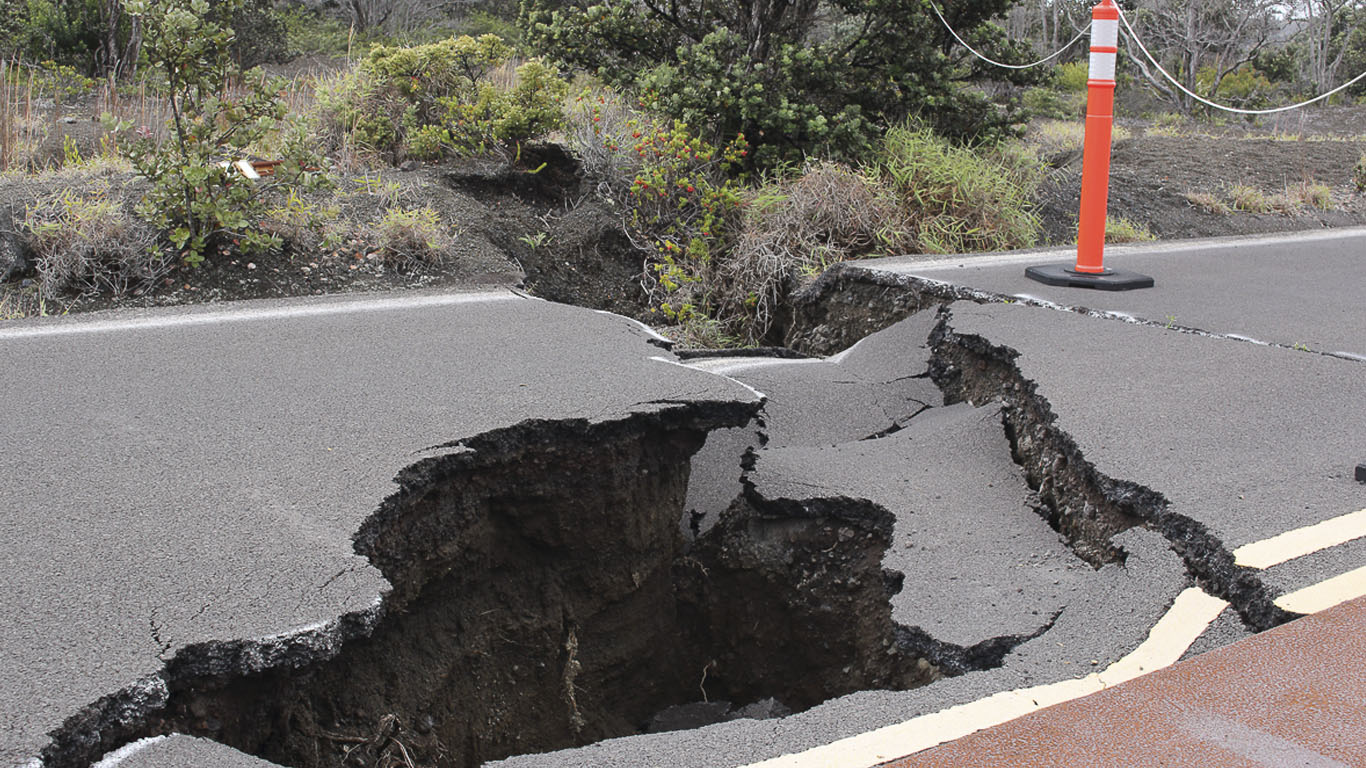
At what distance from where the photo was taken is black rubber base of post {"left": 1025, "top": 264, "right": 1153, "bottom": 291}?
6.53m

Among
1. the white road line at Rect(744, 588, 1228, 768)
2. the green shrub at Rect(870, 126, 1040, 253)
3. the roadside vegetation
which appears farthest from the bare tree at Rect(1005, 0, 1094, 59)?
the white road line at Rect(744, 588, 1228, 768)

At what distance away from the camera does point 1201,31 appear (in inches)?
779

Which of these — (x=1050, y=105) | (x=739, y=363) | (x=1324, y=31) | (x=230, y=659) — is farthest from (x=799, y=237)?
(x=1324, y=31)

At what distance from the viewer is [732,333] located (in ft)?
25.9

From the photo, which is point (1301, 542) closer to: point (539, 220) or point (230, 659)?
point (230, 659)

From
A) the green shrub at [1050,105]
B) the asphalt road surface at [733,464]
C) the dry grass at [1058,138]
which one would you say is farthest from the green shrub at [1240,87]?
the asphalt road surface at [733,464]

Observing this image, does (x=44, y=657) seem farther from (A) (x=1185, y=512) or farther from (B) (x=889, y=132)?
(B) (x=889, y=132)

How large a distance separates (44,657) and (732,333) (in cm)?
586

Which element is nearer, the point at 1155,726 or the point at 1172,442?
the point at 1155,726

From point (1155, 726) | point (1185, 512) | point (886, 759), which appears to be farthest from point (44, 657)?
point (1185, 512)

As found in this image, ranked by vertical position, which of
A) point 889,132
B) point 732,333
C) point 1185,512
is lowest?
point 732,333

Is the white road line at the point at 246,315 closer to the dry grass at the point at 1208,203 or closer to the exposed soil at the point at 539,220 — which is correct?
the exposed soil at the point at 539,220

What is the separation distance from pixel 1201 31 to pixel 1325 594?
19837 millimetres

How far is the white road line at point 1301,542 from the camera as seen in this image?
3.02 meters
